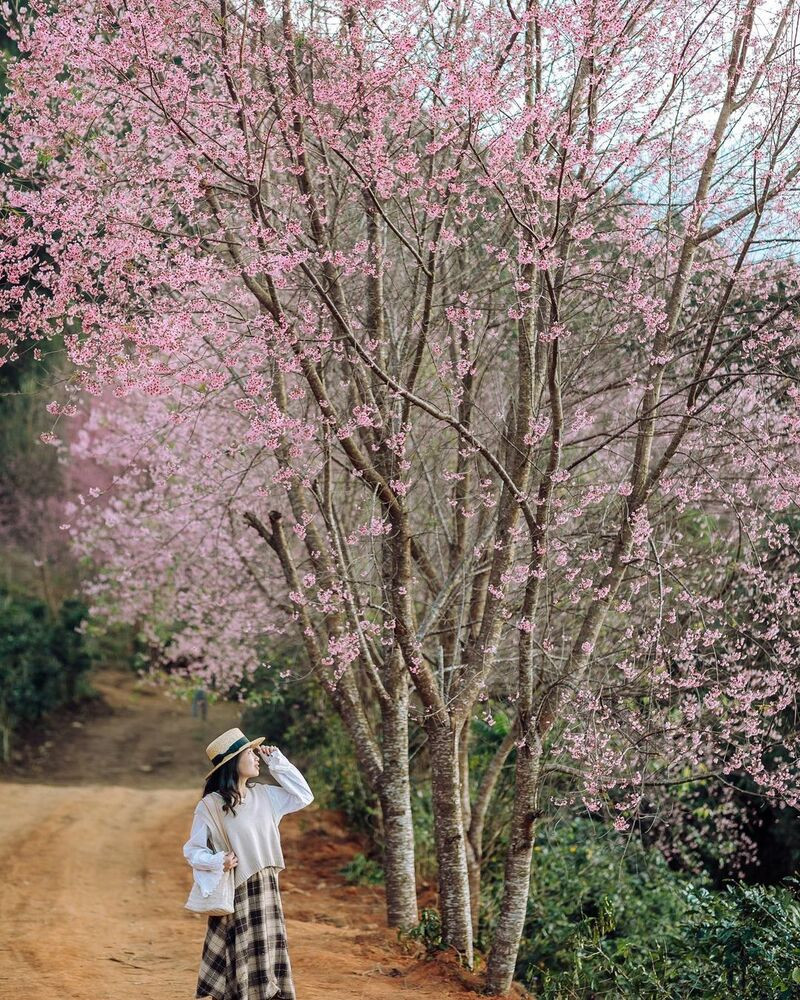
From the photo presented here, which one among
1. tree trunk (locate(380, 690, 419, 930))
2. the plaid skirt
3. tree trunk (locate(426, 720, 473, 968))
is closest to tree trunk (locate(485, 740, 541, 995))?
tree trunk (locate(426, 720, 473, 968))

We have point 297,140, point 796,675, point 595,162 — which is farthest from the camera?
point 796,675

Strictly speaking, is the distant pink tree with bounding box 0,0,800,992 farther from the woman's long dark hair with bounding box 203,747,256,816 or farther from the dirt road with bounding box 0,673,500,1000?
the woman's long dark hair with bounding box 203,747,256,816

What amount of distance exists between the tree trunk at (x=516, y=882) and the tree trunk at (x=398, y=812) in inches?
41.9

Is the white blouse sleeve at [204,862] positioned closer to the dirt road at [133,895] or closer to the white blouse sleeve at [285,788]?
the white blouse sleeve at [285,788]

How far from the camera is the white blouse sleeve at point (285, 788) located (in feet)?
15.5

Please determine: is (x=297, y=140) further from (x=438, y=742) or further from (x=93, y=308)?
(x=438, y=742)

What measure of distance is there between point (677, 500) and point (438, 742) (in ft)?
7.26

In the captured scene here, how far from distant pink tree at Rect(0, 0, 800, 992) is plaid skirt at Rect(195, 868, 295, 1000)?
1827 millimetres

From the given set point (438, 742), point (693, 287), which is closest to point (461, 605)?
point (438, 742)

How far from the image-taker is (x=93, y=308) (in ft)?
16.4

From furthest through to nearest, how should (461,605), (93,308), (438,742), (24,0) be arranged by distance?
(24,0)
(461,605)
(438,742)
(93,308)

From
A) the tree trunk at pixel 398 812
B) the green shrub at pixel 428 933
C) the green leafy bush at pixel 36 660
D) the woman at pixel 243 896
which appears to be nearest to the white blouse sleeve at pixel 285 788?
the woman at pixel 243 896

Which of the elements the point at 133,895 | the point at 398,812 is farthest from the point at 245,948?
the point at 133,895

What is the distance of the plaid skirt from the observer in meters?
4.55
